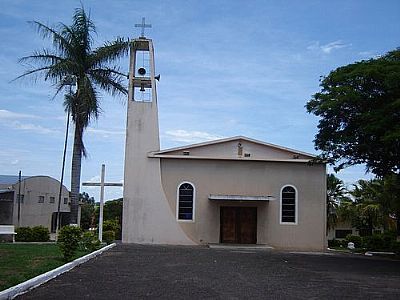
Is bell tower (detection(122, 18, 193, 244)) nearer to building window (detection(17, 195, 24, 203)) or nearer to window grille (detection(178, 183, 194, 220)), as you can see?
window grille (detection(178, 183, 194, 220))

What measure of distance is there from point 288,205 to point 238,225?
8.98 ft

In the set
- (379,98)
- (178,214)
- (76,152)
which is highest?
(379,98)

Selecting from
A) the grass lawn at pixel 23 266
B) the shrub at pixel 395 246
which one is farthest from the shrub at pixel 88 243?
the shrub at pixel 395 246

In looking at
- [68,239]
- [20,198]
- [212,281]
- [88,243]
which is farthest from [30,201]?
[212,281]

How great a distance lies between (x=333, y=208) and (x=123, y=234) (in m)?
25.2

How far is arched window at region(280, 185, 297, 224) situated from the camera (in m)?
27.8

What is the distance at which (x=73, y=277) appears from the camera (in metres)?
11.8

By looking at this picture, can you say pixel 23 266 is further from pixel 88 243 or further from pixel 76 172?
pixel 76 172

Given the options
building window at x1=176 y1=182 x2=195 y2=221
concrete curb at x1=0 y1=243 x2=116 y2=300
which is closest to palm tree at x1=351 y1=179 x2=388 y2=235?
building window at x1=176 y1=182 x2=195 y2=221

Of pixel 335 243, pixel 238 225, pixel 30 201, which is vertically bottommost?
pixel 335 243

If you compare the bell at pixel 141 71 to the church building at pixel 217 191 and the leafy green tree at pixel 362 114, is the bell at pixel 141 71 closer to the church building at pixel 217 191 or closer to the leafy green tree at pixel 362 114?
the church building at pixel 217 191

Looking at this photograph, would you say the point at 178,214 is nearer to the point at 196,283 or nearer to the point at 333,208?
the point at 196,283

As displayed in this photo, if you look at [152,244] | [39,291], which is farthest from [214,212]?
[39,291]

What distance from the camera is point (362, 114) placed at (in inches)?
755
